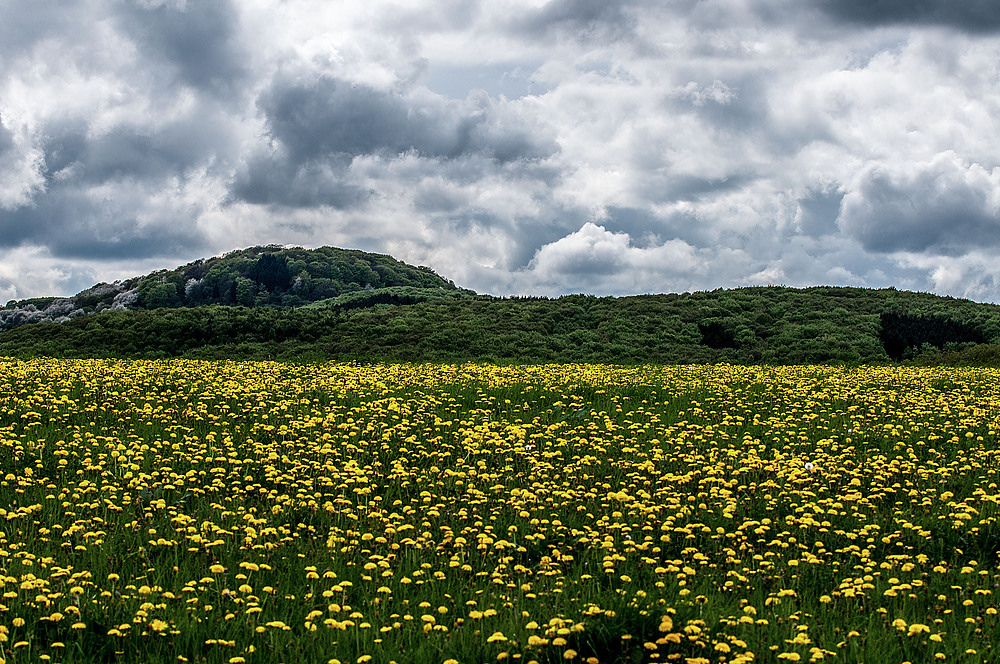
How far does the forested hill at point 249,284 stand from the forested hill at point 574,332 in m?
85.8

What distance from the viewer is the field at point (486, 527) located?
20.9ft

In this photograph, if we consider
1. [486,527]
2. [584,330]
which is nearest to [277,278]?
[584,330]

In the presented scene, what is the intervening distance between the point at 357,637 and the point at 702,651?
270cm

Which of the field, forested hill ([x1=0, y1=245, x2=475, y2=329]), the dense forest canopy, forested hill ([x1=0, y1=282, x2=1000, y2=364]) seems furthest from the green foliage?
the field

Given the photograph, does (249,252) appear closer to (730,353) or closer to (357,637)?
(730,353)

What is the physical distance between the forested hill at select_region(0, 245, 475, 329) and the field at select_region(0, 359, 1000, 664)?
125m

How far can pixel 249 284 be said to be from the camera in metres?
170

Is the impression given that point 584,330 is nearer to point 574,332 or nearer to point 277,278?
point 574,332

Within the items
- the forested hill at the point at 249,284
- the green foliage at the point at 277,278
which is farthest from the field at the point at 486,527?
the green foliage at the point at 277,278

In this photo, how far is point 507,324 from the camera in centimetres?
5262

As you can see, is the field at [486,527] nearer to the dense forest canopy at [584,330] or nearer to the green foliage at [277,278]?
the dense forest canopy at [584,330]

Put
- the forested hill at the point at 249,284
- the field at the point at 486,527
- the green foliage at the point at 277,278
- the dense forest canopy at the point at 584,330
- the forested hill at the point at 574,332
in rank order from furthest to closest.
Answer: the green foliage at the point at 277,278
the forested hill at the point at 249,284
the dense forest canopy at the point at 584,330
the forested hill at the point at 574,332
the field at the point at 486,527

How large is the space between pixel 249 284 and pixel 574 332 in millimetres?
133451

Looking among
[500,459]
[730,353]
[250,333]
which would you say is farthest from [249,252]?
[500,459]
